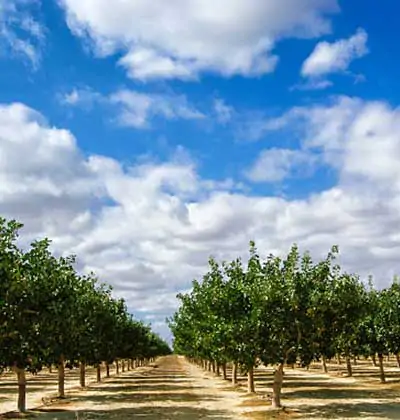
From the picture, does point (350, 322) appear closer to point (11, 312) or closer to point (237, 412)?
point (237, 412)

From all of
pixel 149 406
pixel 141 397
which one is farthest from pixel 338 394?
pixel 149 406

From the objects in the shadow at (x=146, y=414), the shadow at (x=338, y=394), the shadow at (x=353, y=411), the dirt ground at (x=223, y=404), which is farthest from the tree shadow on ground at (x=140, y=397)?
the shadow at (x=353, y=411)

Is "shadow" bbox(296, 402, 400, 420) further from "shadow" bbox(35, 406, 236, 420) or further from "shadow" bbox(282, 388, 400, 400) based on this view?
"shadow" bbox(282, 388, 400, 400)

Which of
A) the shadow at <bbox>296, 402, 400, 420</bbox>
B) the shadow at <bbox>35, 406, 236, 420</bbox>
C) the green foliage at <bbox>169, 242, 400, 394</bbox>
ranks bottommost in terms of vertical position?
the shadow at <bbox>296, 402, 400, 420</bbox>

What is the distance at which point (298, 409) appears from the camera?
115 ft

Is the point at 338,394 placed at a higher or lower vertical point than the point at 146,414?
lower

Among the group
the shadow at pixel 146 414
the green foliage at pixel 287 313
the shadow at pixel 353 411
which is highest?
the green foliage at pixel 287 313

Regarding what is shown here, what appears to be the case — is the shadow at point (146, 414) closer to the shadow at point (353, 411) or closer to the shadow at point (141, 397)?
the shadow at point (353, 411)

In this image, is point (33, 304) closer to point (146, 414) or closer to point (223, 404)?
point (146, 414)

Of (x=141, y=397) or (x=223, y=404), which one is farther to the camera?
(x=141, y=397)

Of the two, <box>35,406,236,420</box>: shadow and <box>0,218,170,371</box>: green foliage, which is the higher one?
<box>0,218,170,371</box>: green foliage

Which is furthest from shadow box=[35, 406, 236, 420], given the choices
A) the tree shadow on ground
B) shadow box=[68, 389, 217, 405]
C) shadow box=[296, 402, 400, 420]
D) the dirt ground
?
the tree shadow on ground

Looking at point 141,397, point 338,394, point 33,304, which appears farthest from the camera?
point 141,397

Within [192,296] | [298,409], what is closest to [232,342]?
[298,409]
